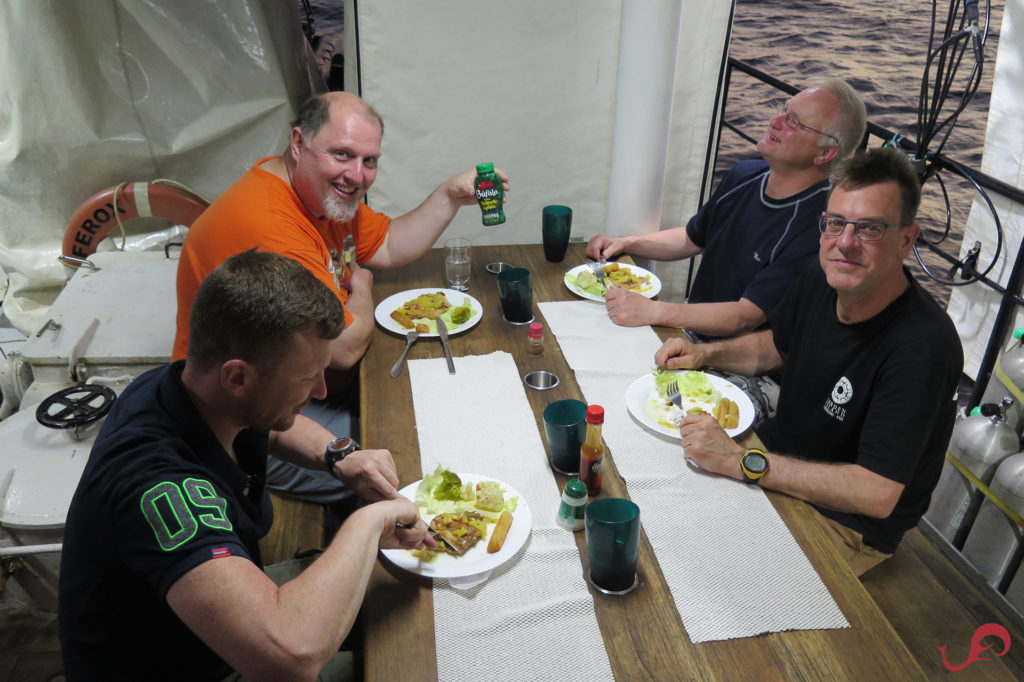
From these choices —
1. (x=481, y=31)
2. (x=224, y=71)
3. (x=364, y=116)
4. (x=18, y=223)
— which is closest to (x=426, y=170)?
(x=481, y=31)

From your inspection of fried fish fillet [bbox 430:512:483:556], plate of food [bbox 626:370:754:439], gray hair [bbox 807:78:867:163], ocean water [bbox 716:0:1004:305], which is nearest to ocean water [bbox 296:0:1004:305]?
ocean water [bbox 716:0:1004:305]

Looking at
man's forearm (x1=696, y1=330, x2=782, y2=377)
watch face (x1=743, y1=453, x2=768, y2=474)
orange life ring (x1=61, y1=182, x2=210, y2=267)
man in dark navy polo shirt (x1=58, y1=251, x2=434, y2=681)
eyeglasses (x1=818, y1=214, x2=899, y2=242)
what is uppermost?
eyeglasses (x1=818, y1=214, x2=899, y2=242)

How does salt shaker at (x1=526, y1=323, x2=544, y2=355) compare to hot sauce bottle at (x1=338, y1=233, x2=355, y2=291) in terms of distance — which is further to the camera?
hot sauce bottle at (x1=338, y1=233, x2=355, y2=291)

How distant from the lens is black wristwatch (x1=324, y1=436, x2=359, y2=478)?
4.85 feet

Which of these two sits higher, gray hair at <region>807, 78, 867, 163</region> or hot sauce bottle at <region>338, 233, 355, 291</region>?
gray hair at <region>807, 78, 867, 163</region>

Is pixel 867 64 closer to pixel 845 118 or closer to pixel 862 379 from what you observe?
pixel 845 118

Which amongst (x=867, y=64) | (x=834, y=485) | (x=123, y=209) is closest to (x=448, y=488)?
(x=834, y=485)

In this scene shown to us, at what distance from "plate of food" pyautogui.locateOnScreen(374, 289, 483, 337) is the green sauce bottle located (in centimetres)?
26

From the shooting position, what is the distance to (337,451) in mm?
1479

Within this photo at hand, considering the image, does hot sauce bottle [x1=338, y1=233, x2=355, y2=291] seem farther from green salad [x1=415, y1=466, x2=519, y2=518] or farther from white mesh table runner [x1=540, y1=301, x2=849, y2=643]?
green salad [x1=415, y1=466, x2=519, y2=518]

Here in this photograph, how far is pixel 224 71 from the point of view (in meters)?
3.33

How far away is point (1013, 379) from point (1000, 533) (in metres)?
0.55

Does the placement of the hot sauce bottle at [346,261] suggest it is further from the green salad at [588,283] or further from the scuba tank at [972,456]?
the scuba tank at [972,456]

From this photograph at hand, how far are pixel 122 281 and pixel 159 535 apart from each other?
2070 mm
